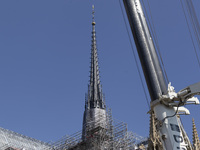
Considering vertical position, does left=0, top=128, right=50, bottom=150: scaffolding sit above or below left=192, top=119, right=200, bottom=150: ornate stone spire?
above

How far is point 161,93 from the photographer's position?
63.2 feet

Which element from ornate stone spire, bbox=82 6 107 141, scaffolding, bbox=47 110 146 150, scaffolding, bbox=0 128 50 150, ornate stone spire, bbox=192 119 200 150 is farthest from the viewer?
ornate stone spire, bbox=82 6 107 141

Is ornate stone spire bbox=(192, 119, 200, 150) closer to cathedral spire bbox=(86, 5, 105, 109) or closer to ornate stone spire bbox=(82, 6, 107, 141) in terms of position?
ornate stone spire bbox=(82, 6, 107, 141)

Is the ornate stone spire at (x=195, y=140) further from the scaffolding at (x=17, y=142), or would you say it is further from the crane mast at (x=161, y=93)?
the scaffolding at (x=17, y=142)

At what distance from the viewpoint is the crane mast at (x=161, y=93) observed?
17.8 m

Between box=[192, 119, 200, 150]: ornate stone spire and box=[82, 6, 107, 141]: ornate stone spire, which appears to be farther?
box=[82, 6, 107, 141]: ornate stone spire

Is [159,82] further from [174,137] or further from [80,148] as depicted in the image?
[80,148]

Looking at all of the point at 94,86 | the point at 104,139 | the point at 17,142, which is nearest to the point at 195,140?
the point at 104,139

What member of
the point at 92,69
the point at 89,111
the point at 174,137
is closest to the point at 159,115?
the point at 174,137

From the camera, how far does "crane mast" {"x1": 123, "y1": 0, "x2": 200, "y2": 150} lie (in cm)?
1775

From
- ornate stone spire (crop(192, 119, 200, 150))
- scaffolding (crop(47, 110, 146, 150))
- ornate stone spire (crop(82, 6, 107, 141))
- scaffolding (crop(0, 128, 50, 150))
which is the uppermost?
ornate stone spire (crop(82, 6, 107, 141))

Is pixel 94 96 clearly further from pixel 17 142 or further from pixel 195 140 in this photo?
pixel 195 140

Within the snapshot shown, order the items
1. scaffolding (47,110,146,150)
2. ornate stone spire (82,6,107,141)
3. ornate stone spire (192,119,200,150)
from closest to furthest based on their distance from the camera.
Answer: ornate stone spire (192,119,200,150) < scaffolding (47,110,146,150) < ornate stone spire (82,6,107,141)

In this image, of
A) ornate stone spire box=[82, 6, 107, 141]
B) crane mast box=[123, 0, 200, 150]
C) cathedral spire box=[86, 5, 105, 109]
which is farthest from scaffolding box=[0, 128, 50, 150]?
crane mast box=[123, 0, 200, 150]
